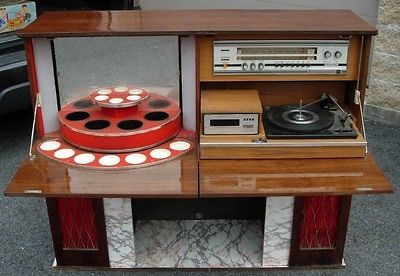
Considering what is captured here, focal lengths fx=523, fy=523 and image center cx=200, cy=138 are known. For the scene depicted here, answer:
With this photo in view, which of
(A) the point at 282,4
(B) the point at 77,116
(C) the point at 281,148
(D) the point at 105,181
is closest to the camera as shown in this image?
(D) the point at 105,181

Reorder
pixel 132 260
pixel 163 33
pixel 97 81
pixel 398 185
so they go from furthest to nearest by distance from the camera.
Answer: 1. pixel 398 185
2. pixel 97 81
3. pixel 132 260
4. pixel 163 33

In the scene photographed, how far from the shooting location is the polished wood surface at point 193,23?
7.70 ft

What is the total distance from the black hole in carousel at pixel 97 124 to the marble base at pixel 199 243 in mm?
638

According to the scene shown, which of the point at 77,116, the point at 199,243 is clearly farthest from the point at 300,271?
the point at 77,116

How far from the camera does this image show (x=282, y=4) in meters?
5.25

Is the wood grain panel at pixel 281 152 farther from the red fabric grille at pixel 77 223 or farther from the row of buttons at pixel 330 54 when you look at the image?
the red fabric grille at pixel 77 223

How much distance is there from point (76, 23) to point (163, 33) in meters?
0.47

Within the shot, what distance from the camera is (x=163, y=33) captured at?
235cm

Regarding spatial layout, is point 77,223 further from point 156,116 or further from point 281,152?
point 281,152

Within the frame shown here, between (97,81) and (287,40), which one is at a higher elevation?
(287,40)

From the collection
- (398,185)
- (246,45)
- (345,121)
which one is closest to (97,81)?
(246,45)

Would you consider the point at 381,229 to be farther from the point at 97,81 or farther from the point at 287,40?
the point at 97,81

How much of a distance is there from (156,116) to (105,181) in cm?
52

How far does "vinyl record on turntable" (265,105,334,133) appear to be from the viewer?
2414 mm
